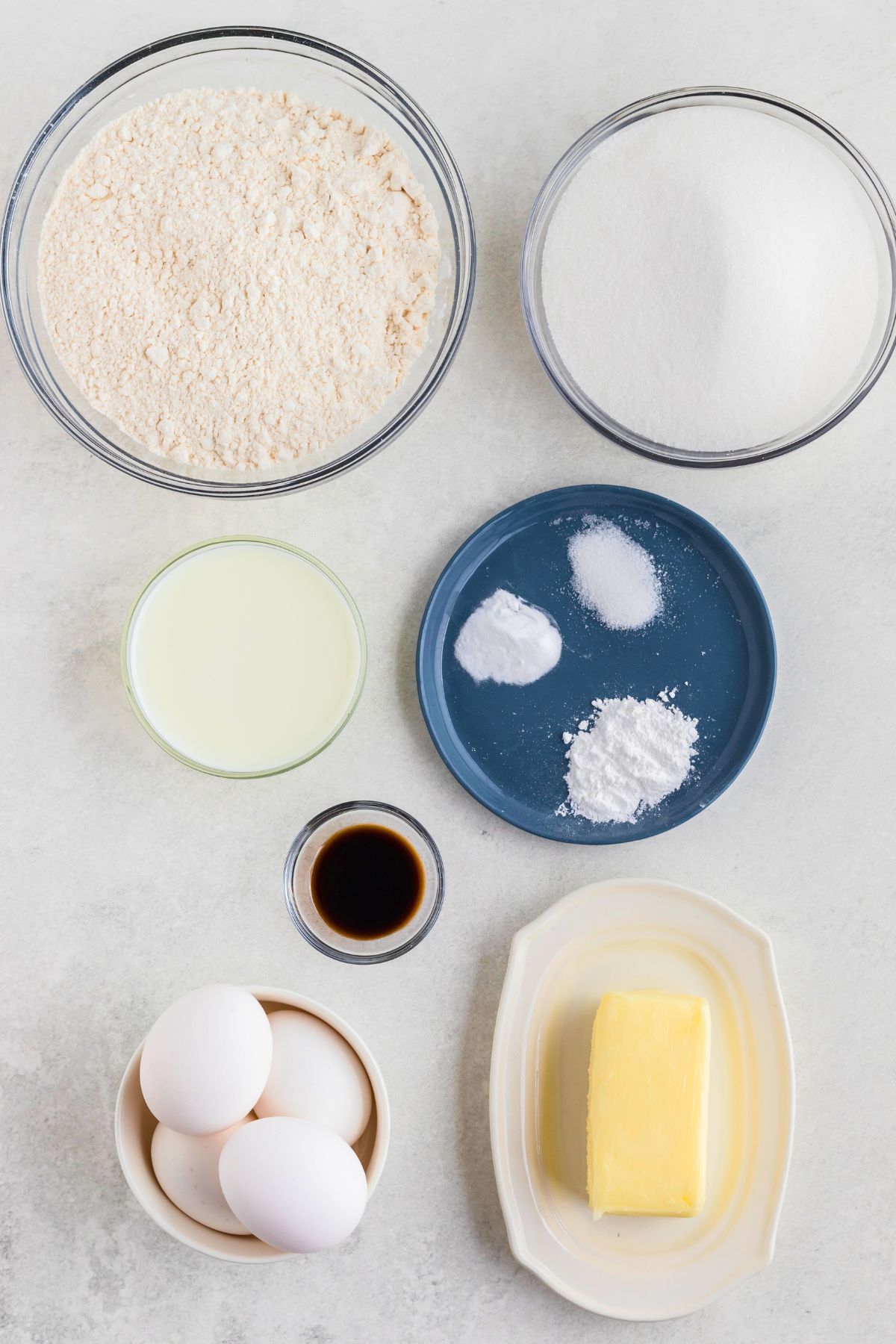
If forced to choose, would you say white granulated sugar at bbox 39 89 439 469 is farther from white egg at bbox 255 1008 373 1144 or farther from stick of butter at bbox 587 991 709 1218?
stick of butter at bbox 587 991 709 1218

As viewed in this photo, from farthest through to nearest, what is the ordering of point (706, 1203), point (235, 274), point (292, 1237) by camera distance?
point (706, 1203)
point (235, 274)
point (292, 1237)

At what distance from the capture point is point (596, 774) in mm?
1232

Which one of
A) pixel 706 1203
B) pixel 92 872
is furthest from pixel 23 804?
pixel 706 1203

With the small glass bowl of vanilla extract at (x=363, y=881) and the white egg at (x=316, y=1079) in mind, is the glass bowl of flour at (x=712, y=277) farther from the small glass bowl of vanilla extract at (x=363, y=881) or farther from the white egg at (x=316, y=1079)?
the white egg at (x=316, y=1079)

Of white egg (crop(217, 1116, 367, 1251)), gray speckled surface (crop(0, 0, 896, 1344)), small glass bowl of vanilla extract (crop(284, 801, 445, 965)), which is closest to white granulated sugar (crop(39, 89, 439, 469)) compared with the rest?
gray speckled surface (crop(0, 0, 896, 1344))

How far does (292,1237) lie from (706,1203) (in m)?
0.58

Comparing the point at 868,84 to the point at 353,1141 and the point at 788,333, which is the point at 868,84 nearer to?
the point at 788,333

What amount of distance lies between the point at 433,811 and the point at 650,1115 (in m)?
0.47

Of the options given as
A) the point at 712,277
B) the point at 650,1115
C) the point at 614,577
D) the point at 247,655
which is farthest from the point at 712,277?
the point at 650,1115

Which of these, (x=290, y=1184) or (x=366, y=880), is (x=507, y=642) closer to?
(x=366, y=880)

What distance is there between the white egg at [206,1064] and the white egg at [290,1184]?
4 cm

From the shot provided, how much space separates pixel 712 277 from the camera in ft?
3.61

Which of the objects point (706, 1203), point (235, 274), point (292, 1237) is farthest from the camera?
point (706, 1203)

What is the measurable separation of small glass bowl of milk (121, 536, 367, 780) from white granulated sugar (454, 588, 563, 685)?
0.15 m
